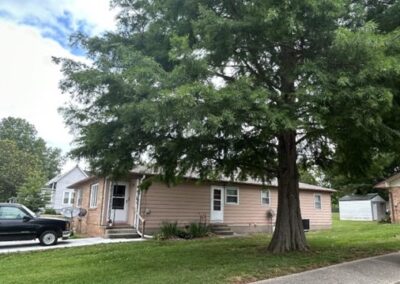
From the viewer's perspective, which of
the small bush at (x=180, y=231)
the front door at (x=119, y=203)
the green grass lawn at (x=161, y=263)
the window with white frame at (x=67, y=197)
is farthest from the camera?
the window with white frame at (x=67, y=197)

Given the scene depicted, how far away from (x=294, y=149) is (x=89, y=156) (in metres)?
6.21

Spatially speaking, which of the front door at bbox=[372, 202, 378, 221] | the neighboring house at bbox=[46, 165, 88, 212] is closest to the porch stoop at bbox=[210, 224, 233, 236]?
the neighboring house at bbox=[46, 165, 88, 212]

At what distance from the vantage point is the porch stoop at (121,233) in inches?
615

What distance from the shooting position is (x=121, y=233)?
→ 1593 centimetres

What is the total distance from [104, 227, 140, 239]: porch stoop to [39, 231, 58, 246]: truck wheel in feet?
7.64

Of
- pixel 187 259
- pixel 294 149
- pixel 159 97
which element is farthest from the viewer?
pixel 294 149

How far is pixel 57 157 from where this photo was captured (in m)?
69.3

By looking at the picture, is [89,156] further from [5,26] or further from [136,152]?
[5,26]

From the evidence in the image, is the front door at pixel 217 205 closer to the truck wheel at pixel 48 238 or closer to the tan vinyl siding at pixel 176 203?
the tan vinyl siding at pixel 176 203

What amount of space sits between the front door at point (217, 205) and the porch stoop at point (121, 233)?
4597 millimetres

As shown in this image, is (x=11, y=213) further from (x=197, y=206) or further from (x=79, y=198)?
(x=79, y=198)

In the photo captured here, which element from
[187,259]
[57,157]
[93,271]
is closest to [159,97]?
[93,271]

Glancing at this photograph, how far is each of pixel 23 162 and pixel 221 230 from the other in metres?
36.2

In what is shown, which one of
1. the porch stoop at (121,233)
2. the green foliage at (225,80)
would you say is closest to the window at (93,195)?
the porch stoop at (121,233)
